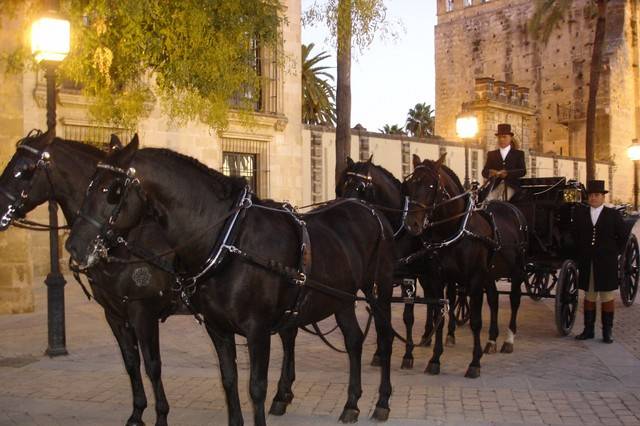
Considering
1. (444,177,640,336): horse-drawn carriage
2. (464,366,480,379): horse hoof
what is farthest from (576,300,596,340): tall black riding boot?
(464,366,480,379): horse hoof

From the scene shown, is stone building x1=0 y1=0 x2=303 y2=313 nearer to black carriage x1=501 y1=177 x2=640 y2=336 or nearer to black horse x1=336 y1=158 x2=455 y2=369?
black carriage x1=501 y1=177 x2=640 y2=336

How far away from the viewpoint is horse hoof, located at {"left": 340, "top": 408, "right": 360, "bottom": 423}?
5.52 metres

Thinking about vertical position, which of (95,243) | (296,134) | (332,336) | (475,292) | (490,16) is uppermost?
(490,16)

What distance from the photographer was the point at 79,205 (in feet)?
16.3

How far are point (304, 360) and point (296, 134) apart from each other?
529 inches

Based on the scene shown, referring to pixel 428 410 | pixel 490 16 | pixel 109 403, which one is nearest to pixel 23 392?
pixel 109 403

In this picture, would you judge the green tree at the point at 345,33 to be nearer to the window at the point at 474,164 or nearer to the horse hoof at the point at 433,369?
the horse hoof at the point at 433,369

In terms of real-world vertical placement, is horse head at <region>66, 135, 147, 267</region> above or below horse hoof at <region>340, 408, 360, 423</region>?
above

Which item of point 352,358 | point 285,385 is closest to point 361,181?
point 352,358

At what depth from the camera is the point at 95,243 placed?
4.20m

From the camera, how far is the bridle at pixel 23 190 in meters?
4.80

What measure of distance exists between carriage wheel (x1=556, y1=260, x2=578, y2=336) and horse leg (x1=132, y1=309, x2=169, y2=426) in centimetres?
579

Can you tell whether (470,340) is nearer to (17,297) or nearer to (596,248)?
(596,248)

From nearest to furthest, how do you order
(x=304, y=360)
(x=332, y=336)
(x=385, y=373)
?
(x=385, y=373), (x=304, y=360), (x=332, y=336)
